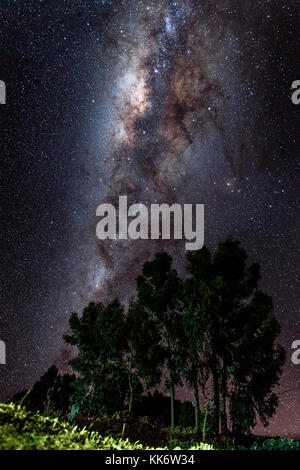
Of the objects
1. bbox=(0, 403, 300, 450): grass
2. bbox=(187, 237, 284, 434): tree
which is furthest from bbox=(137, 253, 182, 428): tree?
bbox=(0, 403, 300, 450): grass

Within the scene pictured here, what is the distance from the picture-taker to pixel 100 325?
2823 centimetres

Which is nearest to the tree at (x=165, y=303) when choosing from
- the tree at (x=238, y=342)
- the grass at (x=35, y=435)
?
the tree at (x=238, y=342)

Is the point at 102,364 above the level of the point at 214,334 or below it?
below

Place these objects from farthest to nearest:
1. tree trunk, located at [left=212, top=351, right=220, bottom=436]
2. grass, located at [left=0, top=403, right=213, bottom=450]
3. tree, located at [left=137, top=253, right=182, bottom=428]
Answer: tree, located at [left=137, top=253, right=182, bottom=428], tree trunk, located at [left=212, top=351, right=220, bottom=436], grass, located at [left=0, top=403, right=213, bottom=450]

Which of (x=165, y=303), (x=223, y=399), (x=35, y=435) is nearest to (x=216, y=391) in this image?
(x=223, y=399)

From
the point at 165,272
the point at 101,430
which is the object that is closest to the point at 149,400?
the point at 165,272

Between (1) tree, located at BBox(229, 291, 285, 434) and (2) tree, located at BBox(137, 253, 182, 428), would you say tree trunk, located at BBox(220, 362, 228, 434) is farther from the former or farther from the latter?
(2) tree, located at BBox(137, 253, 182, 428)

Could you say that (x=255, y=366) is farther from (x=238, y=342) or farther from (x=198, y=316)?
(x=198, y=316)

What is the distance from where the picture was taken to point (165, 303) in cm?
2372

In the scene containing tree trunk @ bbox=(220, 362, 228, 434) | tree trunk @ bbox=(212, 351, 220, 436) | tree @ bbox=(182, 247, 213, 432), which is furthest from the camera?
tree @ bbox=(182, 247, 213, 432)

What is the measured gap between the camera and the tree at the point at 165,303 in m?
22.9

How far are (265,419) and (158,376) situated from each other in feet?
28.1

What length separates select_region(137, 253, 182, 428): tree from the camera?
75.3 feet

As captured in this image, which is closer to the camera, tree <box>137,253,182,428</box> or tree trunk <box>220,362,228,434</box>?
tree trunk <box>220,362,228,434</box>
